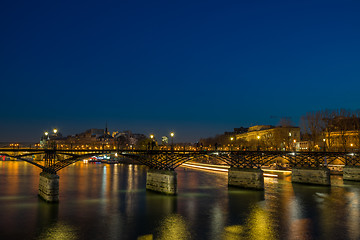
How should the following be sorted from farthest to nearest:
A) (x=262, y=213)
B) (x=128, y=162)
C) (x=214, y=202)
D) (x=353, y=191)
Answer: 1. (x=128, y=162)
2. (x=353, y=191)
3. (x=214, y=202)
4. (x=262, y=213)

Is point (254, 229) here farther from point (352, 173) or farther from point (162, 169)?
point (352, 173)

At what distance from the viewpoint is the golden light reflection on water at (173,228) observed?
26.6m

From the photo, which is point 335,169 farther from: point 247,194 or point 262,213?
point 262,213

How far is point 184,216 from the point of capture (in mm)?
34188

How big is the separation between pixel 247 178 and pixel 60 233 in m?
34.8

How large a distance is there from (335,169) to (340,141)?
17703mm

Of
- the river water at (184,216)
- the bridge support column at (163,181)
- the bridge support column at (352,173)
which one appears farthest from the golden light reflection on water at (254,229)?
the bridge support column at (352,173)

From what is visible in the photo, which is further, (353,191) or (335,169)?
(335,169)

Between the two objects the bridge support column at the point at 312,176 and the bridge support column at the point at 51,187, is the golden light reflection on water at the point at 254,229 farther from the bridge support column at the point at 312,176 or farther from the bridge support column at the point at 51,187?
the bridge support column at the point at 312,176

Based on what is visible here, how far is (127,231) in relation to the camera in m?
28.3

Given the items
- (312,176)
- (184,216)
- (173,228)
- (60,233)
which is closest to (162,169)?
(184,216)

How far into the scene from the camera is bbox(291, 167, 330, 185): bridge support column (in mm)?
58844

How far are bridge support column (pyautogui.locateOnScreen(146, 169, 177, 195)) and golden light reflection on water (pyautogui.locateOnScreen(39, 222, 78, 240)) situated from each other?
61.6 feet

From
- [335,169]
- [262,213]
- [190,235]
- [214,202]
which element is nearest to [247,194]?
[214,202]
